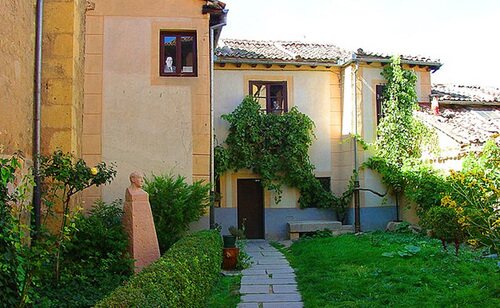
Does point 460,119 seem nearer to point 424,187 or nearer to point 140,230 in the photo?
point 424,187

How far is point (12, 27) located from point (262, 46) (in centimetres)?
1047

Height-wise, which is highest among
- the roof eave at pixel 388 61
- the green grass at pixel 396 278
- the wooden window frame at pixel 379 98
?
the roof eave at pixel 388 61

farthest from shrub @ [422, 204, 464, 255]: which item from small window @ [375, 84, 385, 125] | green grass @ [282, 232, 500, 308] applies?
small window @ [375, 84, 385, 125]

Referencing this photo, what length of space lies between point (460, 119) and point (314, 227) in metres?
5.28

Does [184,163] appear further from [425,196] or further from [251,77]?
[425,196]

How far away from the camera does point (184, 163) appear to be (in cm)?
994

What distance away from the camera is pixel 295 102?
14719 mm

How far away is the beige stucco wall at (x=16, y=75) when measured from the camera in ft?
21.0

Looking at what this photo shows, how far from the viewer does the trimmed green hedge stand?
3729mm

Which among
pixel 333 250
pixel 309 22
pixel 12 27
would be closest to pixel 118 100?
pixel 12 27

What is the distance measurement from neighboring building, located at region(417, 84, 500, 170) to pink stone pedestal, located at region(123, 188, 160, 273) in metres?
7.36

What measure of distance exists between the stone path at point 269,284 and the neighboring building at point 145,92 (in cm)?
160

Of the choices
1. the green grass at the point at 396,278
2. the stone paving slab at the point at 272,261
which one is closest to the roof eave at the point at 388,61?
the green grass at the point at 396,278

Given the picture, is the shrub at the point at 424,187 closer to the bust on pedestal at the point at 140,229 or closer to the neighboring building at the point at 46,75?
the bust on pedestal at the point at 140,229
